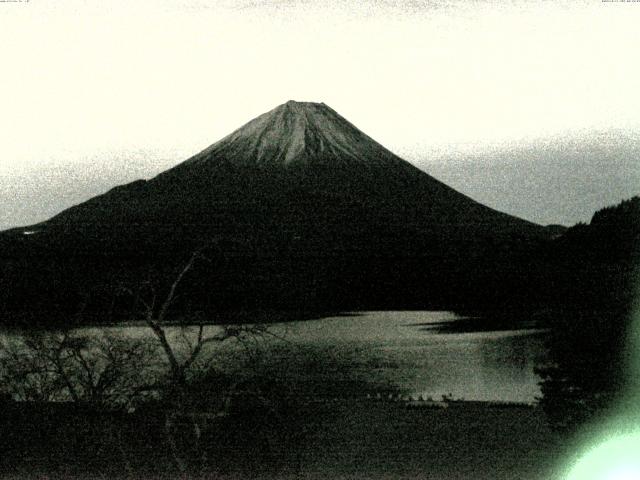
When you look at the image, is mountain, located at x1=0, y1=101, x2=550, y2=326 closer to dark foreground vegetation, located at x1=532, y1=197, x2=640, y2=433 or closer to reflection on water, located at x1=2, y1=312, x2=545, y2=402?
reflection on water, located at x1=2, y1=312, x2=545, y2=402

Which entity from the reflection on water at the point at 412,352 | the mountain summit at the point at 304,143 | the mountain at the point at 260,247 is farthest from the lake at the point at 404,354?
the mountain summit at the point at 304,143

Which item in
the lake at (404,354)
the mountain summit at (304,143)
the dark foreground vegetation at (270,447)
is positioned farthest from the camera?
the mountain summit at (304,143)

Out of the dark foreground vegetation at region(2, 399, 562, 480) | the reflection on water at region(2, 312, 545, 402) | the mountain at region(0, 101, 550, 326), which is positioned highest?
the mountain at region(0, 101, 550, 326)

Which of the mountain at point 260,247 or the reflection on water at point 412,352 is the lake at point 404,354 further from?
the mountain at point 260,247

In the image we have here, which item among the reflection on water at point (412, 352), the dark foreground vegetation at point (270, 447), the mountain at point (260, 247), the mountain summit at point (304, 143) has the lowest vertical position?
the dark foreground vegetation at point (270, 447)

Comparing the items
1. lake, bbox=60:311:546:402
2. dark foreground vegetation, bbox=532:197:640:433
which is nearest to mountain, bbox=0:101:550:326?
lake, bbox=60:311:546:402

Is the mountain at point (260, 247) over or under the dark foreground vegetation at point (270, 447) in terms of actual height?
over
